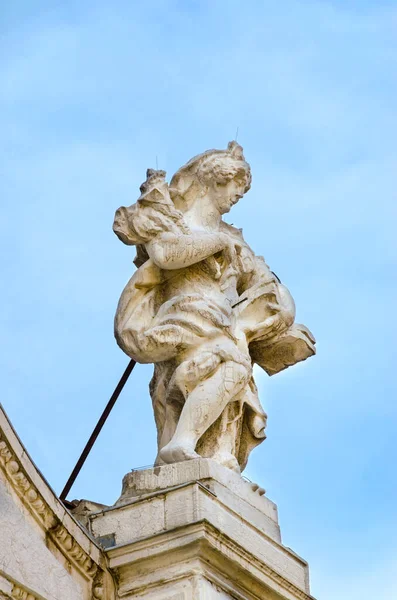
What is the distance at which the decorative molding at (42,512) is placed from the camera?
10344 millimetres

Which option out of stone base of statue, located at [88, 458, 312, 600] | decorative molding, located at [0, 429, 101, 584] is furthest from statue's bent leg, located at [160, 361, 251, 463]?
decorative molding, located at [0, 429, 101, 584]

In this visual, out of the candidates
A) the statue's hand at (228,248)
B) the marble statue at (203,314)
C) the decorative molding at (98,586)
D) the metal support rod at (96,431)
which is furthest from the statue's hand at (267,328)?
the decorative molding at (98,586)

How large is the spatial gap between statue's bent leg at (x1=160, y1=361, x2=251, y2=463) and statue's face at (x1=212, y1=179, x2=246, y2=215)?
1550mm

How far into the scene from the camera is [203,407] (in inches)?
453

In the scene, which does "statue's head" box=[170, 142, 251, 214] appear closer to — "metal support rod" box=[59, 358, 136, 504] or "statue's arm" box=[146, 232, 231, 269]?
"statue's arm" box=[146, 232, 231, 269]

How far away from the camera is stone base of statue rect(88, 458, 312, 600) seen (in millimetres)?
10539

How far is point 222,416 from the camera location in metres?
11.8

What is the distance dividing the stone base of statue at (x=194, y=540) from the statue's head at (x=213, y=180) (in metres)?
2.43

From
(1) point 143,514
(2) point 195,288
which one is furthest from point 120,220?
(1) point 143,514

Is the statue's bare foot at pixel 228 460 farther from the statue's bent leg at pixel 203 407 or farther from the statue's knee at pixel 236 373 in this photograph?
the statue's knee at pixel 236 373

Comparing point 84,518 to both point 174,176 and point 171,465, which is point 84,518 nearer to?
point 171,465

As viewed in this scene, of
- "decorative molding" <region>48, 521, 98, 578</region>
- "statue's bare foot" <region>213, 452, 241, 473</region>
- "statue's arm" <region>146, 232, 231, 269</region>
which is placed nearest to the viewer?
"decorative molding" <region>48, 521, 98, 578</region>

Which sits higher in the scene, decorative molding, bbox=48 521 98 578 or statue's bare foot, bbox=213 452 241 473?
statue's bare foot, bbox=213 452 241 473

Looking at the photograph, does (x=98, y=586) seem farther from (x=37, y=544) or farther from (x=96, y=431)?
(x=96, y=431)
